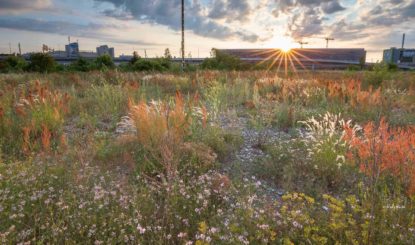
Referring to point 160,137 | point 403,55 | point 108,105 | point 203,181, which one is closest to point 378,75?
point 108,105

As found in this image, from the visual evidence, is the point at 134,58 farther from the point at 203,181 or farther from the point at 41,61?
the point at 203,181

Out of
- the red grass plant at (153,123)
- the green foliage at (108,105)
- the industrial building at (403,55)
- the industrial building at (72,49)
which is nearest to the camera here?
the red grass plant at (153,123)

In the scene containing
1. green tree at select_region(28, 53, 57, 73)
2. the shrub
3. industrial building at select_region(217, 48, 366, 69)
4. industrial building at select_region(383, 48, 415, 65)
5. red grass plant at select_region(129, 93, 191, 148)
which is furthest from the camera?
industrial building at select_region(217, 48, 366, 69)

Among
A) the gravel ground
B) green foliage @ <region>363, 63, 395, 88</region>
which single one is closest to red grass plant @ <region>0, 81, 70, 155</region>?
the gravel ground

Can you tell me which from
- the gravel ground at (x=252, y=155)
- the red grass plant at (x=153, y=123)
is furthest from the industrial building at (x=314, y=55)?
the red grass plant at (x=153, y=123)

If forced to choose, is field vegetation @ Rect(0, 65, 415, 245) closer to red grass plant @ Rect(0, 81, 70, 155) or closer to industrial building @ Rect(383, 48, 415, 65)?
red grass plant @ Rect(0, 81, 70, 155)

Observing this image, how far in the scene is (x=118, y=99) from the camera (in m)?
7.99

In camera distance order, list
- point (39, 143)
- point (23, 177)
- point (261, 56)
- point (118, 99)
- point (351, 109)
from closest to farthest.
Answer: point (23, 177)
point (39, 143)
point (351, 109)
point (118, 99)
point (261, 56)


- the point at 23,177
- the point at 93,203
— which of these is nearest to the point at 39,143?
the point at 23,177

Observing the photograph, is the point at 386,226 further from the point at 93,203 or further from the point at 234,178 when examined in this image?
the point at 93,203

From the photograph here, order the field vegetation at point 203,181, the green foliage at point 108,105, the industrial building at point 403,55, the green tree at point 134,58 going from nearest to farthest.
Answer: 1. the field vegetation at point 203,181
2. the green foliage at point 108,105
3. the green tree at point 134,58
4. the industrial building at point 403,55

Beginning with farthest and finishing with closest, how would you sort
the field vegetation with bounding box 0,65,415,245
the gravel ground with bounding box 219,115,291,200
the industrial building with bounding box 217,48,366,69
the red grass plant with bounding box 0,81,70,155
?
1. the industrial building with bounding box 217,48,366,69
2. the red grass plant with bounding box 0,81,70,155
3. the gravel ground with bounding box 219,115,291,200
4. the field vegetation with bounding box 0,65,415,245

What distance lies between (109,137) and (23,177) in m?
2.00

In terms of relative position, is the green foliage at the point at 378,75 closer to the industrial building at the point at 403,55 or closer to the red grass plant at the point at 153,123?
the red grass plant at the point at 153,123
